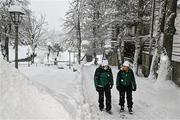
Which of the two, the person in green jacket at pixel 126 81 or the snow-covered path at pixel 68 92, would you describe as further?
the person in green jacket at pixel 126 81

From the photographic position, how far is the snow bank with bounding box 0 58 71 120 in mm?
6826

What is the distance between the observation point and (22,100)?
7.23m

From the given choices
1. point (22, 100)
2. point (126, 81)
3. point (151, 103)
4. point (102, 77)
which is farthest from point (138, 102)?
point (22, 100)

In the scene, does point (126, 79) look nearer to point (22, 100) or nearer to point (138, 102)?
point (138, 102)

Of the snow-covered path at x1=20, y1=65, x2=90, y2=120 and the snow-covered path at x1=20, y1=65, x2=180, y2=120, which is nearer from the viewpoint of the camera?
the snow-covered path at x1=20, y1=65, x2=90, y2=120

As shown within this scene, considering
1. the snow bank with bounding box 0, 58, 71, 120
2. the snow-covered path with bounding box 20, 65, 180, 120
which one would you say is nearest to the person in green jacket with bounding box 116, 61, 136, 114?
the snow-covered path with bounding box 20, 65, 180, 120

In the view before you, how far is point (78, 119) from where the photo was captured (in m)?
8.52

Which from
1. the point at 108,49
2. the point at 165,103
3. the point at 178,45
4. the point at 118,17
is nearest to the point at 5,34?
the point at 118,17

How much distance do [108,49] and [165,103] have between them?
3560cm

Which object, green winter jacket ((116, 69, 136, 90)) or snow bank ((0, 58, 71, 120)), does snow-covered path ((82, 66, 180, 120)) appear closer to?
green winter jacket ((116, 69, 136, 90))

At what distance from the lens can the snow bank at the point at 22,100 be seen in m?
6.83

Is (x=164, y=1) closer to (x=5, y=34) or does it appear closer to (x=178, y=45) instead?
(x=178, y=45)

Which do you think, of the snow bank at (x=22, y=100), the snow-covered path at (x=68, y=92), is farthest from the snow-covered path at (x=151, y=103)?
the snow bank at (x=22, y=100)

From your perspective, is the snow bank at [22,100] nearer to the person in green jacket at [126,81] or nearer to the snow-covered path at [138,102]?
the snow-covered path at [138,102]
